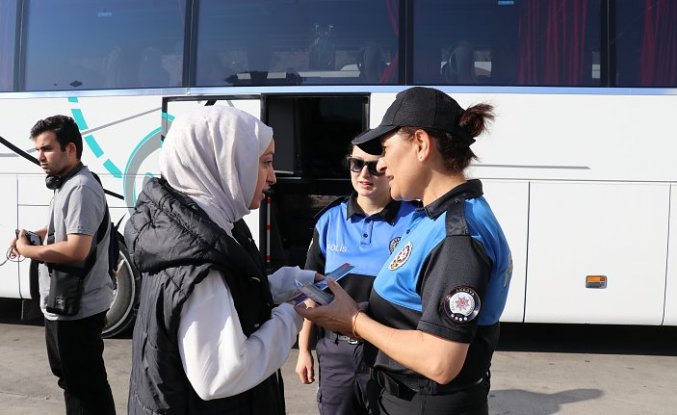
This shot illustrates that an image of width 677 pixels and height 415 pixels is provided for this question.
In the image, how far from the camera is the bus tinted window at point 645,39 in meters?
5.61

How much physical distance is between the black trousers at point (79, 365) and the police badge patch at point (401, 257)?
7.17 feet

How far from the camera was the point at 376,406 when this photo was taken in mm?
2041

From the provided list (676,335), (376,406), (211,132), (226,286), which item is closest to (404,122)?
(211,132)

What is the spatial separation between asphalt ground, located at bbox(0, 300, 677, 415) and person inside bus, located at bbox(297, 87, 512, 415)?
276 cm

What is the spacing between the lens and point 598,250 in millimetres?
5480

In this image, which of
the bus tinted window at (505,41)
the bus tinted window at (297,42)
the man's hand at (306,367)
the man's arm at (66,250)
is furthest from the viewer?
the bus tinted window at (297,42)

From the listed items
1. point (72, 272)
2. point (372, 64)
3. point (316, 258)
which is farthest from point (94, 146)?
point (316, 258)

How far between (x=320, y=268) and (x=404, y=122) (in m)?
1.41

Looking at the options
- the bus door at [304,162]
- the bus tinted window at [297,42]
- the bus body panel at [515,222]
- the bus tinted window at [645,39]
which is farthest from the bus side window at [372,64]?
the bus tinted window at [645,39]

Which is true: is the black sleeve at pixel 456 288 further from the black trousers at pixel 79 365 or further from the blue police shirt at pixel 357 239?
the black trousers at pixel 79 365

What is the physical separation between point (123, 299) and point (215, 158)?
4781 mm

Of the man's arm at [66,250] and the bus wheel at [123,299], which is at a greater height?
the man's arm at [66,250]

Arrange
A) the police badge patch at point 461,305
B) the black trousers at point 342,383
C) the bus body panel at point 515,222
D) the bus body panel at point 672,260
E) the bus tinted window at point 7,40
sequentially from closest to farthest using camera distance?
the police badge patch at point 461,305 < the black trousers at point 342,383 < the bus body panel at point 672,260 < the bus body panel at point 515,222 < the bus tinted window at point 7,40

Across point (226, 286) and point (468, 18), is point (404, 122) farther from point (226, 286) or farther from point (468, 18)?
point (468, 18)
